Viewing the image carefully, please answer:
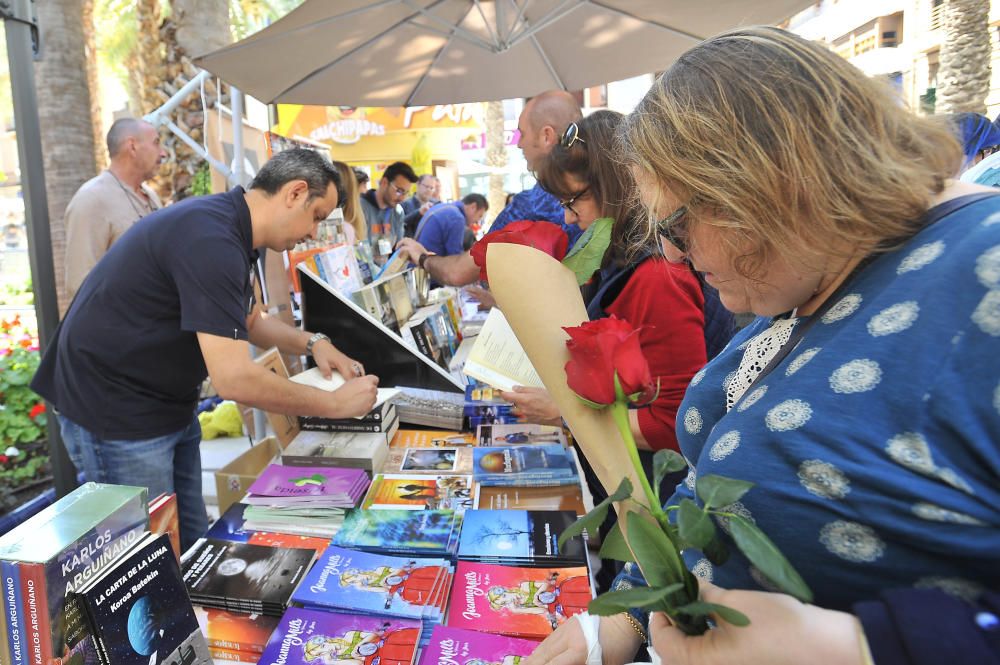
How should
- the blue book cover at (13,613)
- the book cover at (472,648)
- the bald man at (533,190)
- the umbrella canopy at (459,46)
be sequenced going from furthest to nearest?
the bald man at (533,190)
the umbrella canopy at (459,46)
the book cover at (472,648)
the blue book cover at (13,613)

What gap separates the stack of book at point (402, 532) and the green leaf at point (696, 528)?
996 millimetres

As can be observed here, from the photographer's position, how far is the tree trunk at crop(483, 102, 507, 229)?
1712 cm

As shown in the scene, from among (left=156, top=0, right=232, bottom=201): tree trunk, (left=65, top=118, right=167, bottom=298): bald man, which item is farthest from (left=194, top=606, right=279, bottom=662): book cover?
(left=156, top=0, right=232, bottom=201): tree trunk

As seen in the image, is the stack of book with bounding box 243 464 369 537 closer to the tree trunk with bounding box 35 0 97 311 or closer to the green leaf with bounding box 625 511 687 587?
the green leaf with bounding box 625 511 687 587

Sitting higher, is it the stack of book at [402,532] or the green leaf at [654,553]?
the green leaf at [654,553]

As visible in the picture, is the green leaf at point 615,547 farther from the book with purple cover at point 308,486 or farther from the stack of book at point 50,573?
the book with purple cover at point 308,486

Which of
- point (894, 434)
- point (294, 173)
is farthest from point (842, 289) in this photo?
point (294, 173)

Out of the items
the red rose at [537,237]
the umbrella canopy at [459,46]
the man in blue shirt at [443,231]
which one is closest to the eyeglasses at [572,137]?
the red rose at [537,237]

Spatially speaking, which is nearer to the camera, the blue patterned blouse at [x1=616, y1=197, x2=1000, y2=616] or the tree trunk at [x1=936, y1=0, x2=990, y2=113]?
the blue patterned blouse at [x1=616, y1=197, x2=1000, y2=616]

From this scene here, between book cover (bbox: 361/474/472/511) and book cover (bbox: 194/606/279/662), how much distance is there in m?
→ 0.51

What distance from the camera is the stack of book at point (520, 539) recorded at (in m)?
1.42

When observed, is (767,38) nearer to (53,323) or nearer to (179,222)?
(179,222)

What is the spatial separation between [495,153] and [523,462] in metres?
16.3

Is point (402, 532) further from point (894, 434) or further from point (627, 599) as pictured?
point (894, 434)
